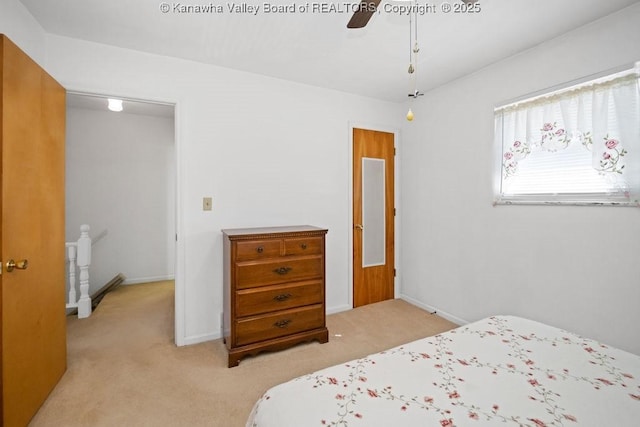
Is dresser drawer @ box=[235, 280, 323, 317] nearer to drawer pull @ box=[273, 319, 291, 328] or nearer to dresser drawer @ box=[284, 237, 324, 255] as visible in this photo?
drawer pull @ box=[273, 319, 291, 328]

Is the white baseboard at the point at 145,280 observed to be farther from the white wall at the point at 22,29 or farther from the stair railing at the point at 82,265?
the white wall at the point at 22,29

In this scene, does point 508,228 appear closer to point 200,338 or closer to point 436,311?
point 436,311

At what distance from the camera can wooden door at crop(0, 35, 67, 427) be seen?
145 cm

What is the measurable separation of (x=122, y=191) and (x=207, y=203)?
254 cm

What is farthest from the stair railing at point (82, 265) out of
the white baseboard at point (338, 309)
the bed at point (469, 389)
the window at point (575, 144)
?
the window at point (575, 144)

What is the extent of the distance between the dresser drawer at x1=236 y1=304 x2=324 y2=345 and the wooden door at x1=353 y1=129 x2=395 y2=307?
3.25 feet

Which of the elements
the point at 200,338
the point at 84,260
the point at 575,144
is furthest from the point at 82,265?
the point at 575,144

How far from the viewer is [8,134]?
1.46 meters

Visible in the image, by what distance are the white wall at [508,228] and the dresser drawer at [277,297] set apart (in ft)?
5.00

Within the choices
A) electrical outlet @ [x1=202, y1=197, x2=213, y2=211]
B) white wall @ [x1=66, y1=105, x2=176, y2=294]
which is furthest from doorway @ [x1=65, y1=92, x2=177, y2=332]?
electrical outlet @ [x1=202, y1=197, x2=213, y2=211]

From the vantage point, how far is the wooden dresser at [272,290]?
88.6 inches

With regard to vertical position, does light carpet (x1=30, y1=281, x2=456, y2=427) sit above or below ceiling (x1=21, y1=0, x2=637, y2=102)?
below

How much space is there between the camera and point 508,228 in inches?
99.0

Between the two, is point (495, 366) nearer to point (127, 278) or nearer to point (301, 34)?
point (301, 34)
